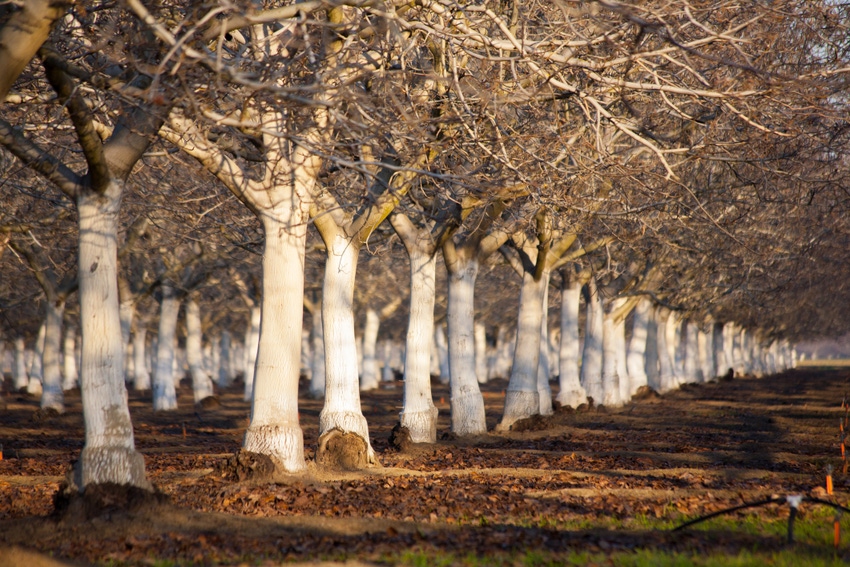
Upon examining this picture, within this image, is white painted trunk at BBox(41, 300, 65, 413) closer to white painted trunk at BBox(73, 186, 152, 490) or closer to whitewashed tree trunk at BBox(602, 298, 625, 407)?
whitewashed tree trunk at BBox(602, 298, 625, 407)

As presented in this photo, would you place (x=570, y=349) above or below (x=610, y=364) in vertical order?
above

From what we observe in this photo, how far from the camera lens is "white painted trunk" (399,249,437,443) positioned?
1614cm

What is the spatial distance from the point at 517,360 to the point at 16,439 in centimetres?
1161

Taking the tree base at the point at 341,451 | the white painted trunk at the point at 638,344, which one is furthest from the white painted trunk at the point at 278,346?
the white painted trunk at the point at 638,344

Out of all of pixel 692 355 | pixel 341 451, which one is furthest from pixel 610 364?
pixel 692 355

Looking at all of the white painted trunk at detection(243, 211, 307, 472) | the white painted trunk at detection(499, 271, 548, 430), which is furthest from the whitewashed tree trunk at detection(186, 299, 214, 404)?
the white painted trunk at detection(243, 211, 307, 472)

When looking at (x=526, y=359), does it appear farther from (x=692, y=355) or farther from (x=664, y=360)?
(x=692, y=355)

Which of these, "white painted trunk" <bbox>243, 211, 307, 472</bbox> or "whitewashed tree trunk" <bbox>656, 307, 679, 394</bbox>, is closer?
"white painted trunk" <bbox>243, 211, 307, 472</bbox>

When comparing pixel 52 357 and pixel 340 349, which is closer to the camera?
pixel 340 349

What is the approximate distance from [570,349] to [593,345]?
8.09 feet

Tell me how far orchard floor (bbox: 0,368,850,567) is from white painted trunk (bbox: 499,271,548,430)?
1702 millimetres

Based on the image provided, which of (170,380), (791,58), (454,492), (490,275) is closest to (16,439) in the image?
(170,380)

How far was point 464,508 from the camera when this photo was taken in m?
9.56

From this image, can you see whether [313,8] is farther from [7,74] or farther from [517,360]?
[517,360]
